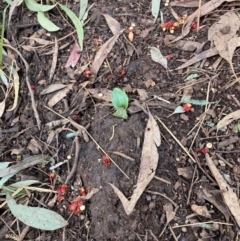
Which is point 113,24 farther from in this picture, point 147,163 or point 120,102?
point 147,163

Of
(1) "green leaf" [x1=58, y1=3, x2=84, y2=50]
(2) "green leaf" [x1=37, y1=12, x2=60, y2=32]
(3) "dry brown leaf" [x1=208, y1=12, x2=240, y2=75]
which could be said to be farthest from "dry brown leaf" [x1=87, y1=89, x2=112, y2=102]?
(3) "dry brown leaf" [x1=208, y1=12, x2=240, y2=75]

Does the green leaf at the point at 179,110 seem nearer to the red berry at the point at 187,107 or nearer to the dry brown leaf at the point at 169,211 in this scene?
the red berry at the point at 187,107

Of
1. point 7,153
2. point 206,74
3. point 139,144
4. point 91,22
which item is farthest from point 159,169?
point 91,22

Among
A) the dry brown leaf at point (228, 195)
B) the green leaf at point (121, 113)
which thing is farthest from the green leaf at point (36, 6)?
the dry brown leaf at point (228, 195)

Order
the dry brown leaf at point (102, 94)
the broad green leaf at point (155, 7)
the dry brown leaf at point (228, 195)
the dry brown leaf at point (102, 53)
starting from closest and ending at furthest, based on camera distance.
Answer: the dry brown leaf at point (228, 195)
the dry brown leaf at point (102, 94)
the dry brown leaf at point (102, 53)
the broad green leaf at point (155, 7)

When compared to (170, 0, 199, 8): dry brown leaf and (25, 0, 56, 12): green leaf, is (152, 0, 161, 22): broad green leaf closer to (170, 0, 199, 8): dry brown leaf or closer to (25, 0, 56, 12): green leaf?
(170, 0, 199, 8): dry brown leaf

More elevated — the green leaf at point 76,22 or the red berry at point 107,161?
the green leaf at point 76,22

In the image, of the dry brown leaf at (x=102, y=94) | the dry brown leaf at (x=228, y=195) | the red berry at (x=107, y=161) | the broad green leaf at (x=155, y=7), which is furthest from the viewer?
the broad green leaf at (x=155, y=7)

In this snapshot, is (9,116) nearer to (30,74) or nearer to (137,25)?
(30,74)
